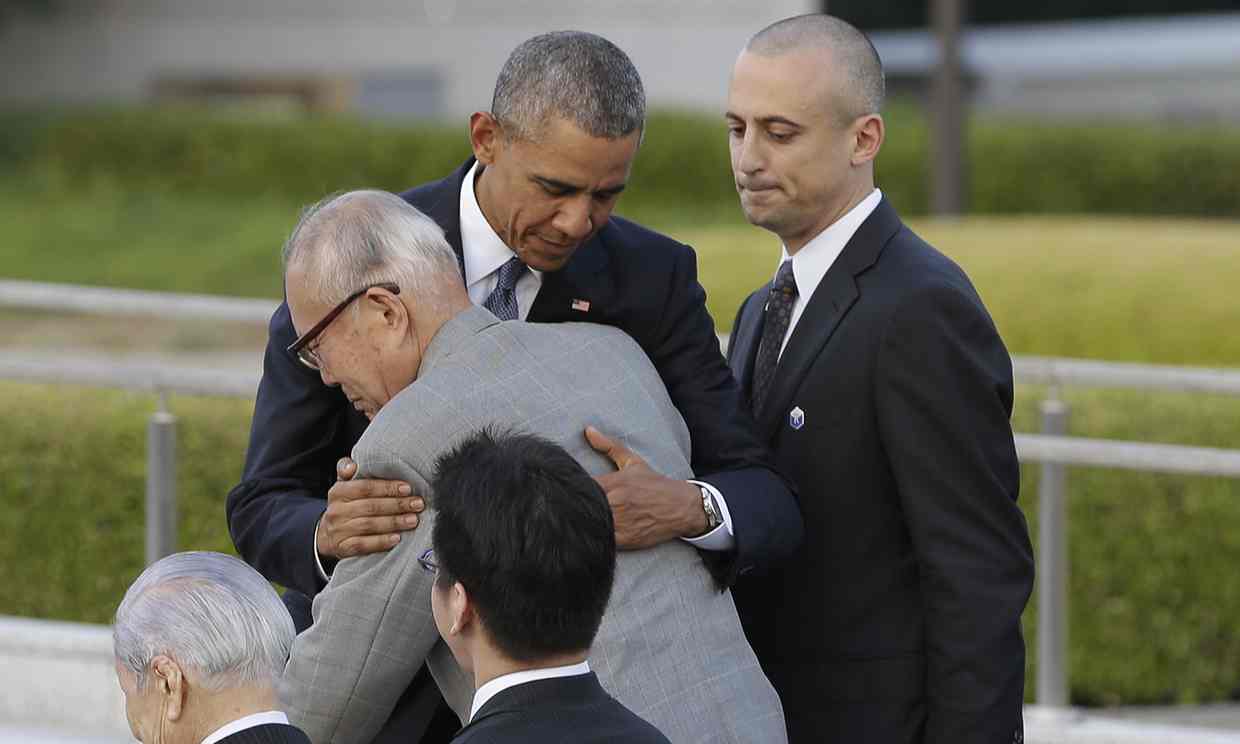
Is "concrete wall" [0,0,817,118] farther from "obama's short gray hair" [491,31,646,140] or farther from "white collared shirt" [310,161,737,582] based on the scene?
"obama's short gray hair" [491,31,646,140]

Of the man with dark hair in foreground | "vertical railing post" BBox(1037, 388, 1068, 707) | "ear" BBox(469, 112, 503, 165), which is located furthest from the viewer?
"vertical railing post" BBox(1037, 388, 1068, 707)

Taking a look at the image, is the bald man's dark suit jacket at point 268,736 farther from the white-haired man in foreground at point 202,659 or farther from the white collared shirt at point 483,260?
the white collared shirt at point 483,260

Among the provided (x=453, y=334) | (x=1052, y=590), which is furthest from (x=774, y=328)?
(x=1052, y=590)

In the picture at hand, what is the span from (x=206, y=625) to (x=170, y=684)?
0.28 ft

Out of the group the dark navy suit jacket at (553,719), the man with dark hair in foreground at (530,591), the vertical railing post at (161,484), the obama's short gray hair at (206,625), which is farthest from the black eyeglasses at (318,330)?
the vertical railing post at (161,484)

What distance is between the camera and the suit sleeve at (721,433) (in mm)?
2723

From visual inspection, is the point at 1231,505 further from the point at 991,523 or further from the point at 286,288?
the point at 286,288

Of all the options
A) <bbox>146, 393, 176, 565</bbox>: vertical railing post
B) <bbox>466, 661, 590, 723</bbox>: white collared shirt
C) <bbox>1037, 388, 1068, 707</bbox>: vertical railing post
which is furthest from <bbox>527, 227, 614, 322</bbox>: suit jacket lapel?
Answer: <bbox>146, 393, 176, 565</bbox>: vertical railing post

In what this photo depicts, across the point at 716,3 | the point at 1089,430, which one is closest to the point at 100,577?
the point at 1089,430

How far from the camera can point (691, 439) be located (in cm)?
286

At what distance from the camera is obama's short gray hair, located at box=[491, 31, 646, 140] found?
106 inches

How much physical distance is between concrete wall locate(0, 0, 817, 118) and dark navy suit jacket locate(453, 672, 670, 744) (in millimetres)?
15527

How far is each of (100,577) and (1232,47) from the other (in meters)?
18.4

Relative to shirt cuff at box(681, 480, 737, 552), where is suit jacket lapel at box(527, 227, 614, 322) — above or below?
above
